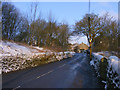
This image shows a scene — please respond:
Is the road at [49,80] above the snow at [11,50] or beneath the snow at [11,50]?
beneath

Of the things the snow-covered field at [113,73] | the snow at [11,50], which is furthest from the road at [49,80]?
the snow at [11,50]

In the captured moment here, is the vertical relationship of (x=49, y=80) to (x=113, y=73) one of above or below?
below

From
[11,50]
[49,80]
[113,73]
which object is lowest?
[49,80]

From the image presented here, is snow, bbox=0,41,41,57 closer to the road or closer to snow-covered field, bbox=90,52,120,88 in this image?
the road

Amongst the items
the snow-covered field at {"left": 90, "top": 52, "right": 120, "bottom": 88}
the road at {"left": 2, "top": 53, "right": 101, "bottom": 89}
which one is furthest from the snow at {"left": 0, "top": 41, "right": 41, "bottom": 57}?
the snow-covered field at {"left": 90, "top": 52, "right": 120, "bottom": 88}

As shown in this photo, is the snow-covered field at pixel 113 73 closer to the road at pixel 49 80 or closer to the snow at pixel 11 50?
the road at pixel 49 80

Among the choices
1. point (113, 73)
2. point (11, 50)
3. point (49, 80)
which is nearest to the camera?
point (113, 73)

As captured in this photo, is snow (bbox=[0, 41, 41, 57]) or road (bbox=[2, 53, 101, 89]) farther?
snow (bbox=[0, 41, 41, 57])

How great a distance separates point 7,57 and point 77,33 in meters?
23.3

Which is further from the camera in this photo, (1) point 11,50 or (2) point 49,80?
(1) point 11,50

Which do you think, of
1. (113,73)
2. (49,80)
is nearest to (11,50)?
(49,80)

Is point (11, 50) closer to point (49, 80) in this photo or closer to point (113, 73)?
point (49, 80)

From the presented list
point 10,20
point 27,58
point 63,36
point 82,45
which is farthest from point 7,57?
point 82,45

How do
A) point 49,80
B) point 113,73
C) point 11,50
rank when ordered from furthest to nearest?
point 11,50 < point 49,80 < point 113,73
